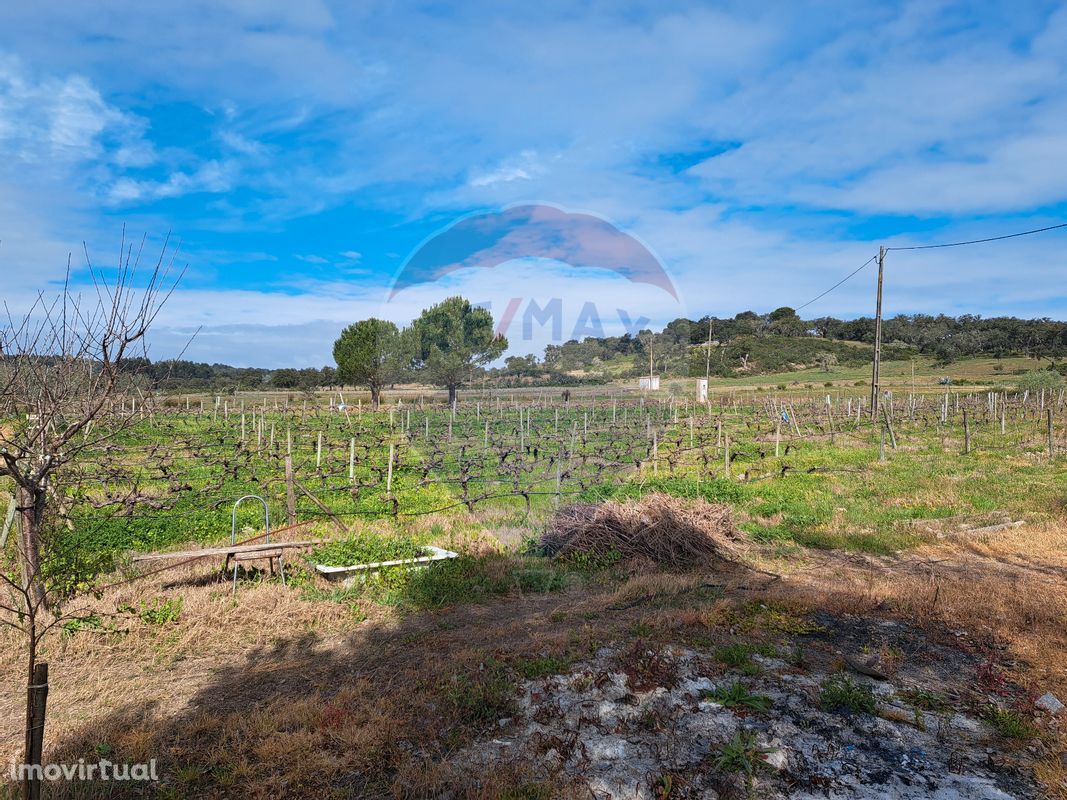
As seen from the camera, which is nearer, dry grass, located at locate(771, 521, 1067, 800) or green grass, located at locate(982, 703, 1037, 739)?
green grass, located at locate(982, 703, 1037, 739)

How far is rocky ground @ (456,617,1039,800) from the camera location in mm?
4074

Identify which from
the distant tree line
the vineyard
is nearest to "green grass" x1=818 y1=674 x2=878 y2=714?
the vineyard

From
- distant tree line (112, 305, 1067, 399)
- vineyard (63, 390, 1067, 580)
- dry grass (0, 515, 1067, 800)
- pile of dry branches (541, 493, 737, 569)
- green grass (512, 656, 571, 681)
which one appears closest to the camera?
dry grass (0, 515, 1067, 800)

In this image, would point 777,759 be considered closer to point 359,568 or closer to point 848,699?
point 848,699

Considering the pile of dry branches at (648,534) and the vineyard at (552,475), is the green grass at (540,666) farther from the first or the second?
the vineyard at (552,475)

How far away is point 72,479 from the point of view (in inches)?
487

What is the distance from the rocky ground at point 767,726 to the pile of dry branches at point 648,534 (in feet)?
11.9

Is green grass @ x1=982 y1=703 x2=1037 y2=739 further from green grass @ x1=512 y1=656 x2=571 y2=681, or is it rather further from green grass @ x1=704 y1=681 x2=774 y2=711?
green grass @ x1=512 y1=656 x2=571 y2=681

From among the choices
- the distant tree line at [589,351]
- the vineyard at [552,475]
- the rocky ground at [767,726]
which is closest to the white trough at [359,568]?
the vineyard at [552,475]

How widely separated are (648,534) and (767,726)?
17.7 feet

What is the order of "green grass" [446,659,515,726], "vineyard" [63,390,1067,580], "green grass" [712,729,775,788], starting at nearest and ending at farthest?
"green grass" [712,729,775,788] → "green grass" [446,659,515,726] → "vineyard" [63,390,1067,580]

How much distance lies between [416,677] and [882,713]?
4092 mm

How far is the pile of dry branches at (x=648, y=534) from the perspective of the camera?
996 cm

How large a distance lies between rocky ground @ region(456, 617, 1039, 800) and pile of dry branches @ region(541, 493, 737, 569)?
142 inches
